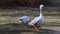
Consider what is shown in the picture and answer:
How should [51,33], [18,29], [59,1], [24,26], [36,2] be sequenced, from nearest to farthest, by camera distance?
[51,33]
[18,29]
[24,26]
[36,2]
[59,1]

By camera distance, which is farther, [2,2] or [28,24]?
[2,2]

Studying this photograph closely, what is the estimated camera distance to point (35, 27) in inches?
251

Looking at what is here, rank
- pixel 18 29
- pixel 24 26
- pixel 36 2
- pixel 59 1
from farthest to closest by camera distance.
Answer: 1. pixel 59 1
2. pixel 36 2
3. pixel 24 26
4. pixel 18 29

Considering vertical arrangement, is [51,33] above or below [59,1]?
below

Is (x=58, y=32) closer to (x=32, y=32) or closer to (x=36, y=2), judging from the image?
(x=32, y=32)

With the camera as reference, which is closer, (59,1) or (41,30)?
(41,30)

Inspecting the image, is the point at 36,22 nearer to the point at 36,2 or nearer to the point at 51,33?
the point at 51,33

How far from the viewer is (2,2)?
13.9m

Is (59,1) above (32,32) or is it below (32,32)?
above

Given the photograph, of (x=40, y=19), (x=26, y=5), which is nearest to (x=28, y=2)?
(x=26, y=5)

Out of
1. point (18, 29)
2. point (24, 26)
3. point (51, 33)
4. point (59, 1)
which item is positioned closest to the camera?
point (51, 33)

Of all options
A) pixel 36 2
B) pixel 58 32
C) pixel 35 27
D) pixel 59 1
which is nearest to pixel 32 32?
pixel 35 27

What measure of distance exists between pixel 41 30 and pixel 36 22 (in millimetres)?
317

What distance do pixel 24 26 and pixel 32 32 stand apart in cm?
104
